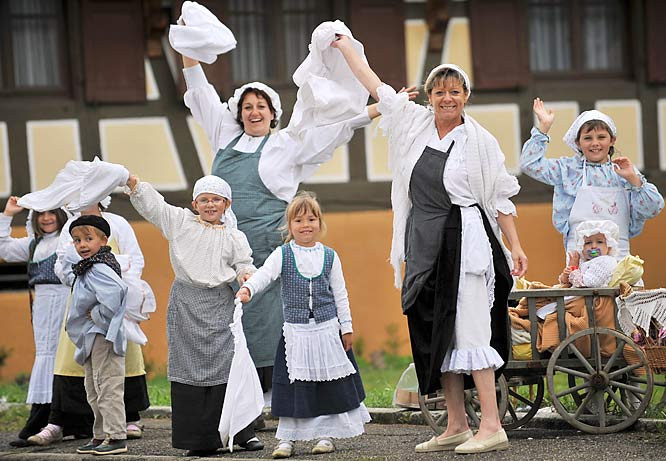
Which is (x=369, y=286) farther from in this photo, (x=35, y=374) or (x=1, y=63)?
(x=35, y=374)

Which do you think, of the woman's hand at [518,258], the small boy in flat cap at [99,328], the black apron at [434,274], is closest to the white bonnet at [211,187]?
the small boy in flat cap at [99,328]

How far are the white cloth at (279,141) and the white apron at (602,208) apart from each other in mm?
1418

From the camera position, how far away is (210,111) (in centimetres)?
910

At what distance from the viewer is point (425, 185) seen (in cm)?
707

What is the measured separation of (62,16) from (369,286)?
415 cm

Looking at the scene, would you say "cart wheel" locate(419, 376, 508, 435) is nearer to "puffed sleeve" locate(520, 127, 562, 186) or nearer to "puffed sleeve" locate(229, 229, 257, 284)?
"puffed sleeve" locate(229, 229, 257, 284)

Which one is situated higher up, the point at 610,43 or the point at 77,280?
the point at 610,43

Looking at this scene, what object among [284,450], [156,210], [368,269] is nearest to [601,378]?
[284,450]

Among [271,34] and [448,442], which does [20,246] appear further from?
[271,34]

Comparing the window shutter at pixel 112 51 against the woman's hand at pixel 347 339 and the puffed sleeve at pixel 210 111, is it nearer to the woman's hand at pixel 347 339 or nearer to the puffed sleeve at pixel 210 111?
the puffed sleeve at pixel 210 111

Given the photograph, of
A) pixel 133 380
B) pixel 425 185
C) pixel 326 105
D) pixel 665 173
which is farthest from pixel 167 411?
pixel 665 173

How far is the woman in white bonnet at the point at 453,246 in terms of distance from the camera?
6957 millimetres

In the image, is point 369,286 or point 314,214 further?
point 369,286

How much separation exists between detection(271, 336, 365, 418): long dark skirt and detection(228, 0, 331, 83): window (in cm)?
694
